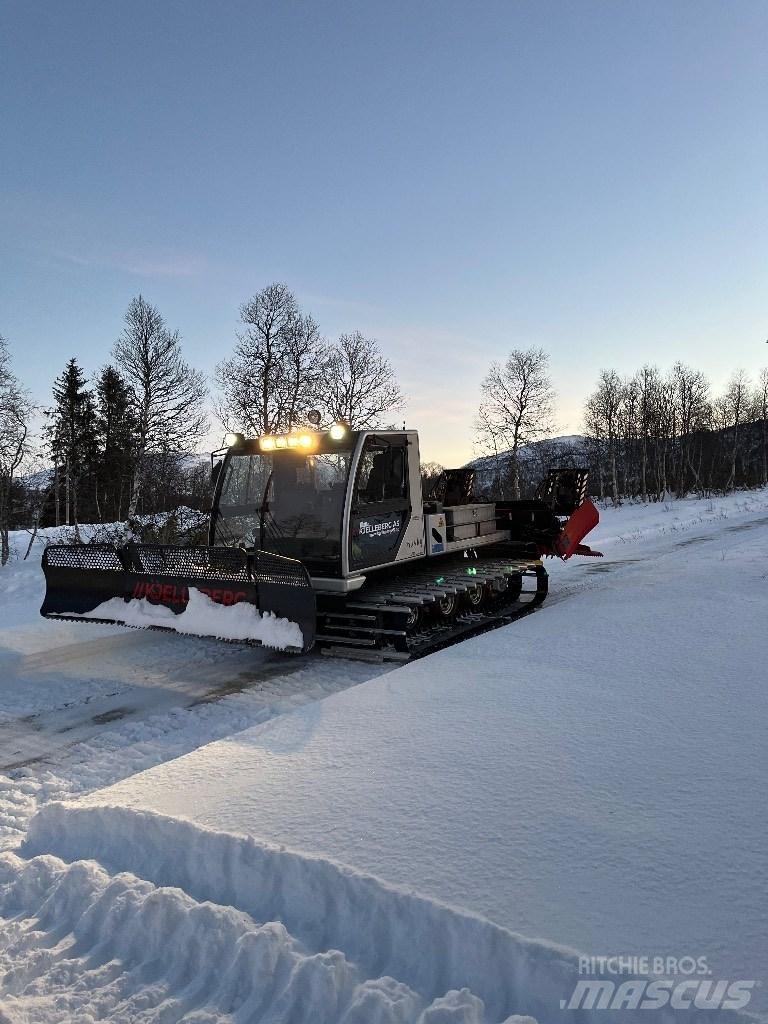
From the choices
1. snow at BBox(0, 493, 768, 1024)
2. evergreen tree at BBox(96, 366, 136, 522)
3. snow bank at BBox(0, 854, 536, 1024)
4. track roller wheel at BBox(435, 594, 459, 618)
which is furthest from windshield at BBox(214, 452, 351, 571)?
evergreen tree at BBox(96, 366, 136, 522)

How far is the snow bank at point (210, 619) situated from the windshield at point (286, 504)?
934 mm

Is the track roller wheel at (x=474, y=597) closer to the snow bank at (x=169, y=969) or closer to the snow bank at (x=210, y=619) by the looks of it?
the snow bank at (x=210, y=619)

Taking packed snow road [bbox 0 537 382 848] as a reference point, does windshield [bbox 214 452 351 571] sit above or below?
above

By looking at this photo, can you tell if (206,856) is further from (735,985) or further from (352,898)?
(735,985)

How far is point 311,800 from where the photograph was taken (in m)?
3.28

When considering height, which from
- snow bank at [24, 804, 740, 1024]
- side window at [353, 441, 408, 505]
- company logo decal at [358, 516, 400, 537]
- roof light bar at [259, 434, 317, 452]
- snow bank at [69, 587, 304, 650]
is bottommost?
snow bank at [24, 804, 740, 1024]

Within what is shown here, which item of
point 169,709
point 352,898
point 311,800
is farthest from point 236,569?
point 352,898

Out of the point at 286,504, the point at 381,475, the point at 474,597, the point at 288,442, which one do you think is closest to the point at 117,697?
the point at 286,504

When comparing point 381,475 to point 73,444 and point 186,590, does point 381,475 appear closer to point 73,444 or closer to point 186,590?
point 186,590

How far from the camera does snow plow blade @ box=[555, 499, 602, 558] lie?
393 inches

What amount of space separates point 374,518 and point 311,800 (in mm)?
4004

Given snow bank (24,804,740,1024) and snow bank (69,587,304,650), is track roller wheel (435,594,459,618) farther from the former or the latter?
snow bank (24,804,740,1024)

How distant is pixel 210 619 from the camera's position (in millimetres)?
6371

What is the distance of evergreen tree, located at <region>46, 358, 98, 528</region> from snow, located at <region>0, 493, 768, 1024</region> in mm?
22824
